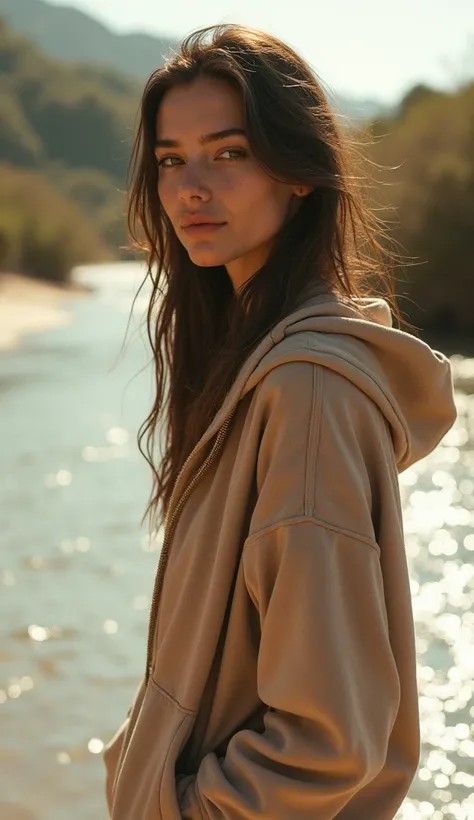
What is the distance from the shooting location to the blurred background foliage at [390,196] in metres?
24.4

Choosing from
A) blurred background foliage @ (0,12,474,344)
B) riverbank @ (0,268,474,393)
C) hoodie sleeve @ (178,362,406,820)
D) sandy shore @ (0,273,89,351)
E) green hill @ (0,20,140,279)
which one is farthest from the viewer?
green hill @ (0,20,140,279)

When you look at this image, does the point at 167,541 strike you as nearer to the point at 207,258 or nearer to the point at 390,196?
the point at 207,258

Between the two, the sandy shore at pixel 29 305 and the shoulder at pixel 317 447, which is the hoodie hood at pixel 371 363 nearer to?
the shoulder at pixel 317 447

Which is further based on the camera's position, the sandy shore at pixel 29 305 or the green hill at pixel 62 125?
the green hill at pixel 62 125

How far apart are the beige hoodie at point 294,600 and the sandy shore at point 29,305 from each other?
77.6ft

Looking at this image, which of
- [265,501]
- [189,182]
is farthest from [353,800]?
[189,182]

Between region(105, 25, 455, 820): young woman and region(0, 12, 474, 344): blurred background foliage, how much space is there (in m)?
0.38

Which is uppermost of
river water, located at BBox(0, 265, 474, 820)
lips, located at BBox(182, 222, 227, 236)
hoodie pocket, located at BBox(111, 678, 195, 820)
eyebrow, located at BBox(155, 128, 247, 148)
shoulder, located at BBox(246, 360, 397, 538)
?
eyebrow, located at BBox(155, 128, 247, 148)

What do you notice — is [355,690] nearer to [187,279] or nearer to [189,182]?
[189,182]

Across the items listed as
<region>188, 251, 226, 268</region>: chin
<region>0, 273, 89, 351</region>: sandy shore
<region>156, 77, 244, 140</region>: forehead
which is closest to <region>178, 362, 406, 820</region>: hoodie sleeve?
<region>188, 251, 226, 268</region>: chin

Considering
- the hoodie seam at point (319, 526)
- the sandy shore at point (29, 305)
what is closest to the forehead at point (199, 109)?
the hoodie seam at point (319, 526)

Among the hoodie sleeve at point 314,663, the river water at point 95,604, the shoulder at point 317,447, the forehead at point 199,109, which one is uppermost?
the forehead at point 199,109

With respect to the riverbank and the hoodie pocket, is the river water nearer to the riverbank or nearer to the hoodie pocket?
the hoodie pocket

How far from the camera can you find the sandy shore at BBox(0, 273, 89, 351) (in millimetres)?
28656
